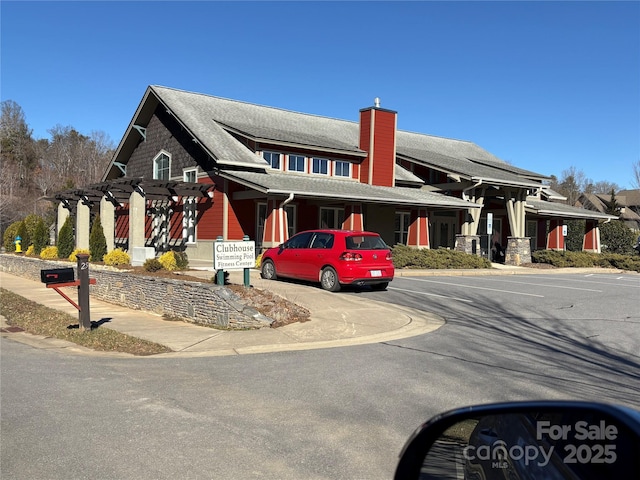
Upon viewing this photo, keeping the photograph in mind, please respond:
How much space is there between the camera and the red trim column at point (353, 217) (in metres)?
25.8

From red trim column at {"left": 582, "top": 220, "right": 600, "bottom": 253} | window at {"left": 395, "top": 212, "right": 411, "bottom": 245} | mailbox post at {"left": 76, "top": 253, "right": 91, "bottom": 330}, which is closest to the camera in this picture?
mailbox post at {"left": 76, "top": 253, "right": 91, "bottom": 330}

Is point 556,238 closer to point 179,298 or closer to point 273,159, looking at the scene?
point 273,159

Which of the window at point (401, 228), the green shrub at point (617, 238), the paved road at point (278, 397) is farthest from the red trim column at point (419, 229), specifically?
the green shrub at point (617, 238)

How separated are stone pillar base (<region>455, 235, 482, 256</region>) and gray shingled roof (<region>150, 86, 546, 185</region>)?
126 inches

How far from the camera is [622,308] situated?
46.4 feet

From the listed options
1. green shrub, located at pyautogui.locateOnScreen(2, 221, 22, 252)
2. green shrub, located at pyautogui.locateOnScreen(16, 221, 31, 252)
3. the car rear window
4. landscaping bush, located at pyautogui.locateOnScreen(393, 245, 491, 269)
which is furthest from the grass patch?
green shrub, located at pyautogui.locateOnScreen(2, 221, 22, 252)

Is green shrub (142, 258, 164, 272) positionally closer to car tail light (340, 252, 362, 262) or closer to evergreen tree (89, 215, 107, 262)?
car tail light (340, 252, 362, 262)

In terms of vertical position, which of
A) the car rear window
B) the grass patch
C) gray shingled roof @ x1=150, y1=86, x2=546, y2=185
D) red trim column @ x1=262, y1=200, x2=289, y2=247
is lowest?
the grass patch

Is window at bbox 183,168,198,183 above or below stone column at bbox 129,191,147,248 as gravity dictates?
above

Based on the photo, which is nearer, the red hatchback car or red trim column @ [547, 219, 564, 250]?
the red hatchback car

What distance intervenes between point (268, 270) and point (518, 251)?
18213mm

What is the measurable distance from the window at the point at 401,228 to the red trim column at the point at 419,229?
246 centimetres

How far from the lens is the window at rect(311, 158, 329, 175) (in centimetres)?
2866

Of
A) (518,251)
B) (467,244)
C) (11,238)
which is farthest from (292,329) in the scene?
(11,238)
